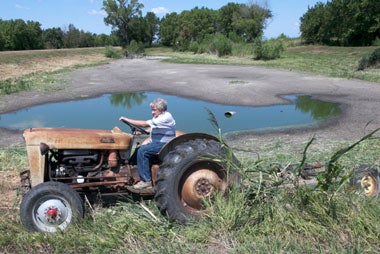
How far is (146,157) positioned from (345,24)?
151ft

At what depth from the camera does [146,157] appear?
474 centimetres

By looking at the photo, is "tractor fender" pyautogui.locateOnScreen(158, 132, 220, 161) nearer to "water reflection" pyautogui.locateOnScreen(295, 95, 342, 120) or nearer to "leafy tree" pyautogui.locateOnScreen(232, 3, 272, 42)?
"water reflection" pyautogui.locateOnScreen(295, 95, 342, 120)

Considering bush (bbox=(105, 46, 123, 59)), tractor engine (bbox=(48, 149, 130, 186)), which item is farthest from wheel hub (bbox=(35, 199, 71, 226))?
bush (bbox=(105, 46, 123, 59))

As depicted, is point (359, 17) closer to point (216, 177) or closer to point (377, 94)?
point (377, 94)

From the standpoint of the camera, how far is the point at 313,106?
1391 cm

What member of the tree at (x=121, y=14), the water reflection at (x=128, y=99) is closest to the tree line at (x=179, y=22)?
the tree at (x=121, y=14)

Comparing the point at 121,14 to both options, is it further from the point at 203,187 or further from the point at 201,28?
the point at 203,187

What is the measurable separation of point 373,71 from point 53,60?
88.5 ft

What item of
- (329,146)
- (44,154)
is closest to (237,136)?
(329,146)

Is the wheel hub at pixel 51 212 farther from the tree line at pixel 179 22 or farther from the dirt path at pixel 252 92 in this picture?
the tree line at pixel 179 22

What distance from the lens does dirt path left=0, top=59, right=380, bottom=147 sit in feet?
32.8

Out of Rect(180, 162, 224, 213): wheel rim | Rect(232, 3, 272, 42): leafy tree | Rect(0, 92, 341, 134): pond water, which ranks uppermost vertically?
Rect(232, 3, 272, 42): leafy tree

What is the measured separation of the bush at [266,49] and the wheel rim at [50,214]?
111ft

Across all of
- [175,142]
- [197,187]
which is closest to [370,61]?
[175,142]
